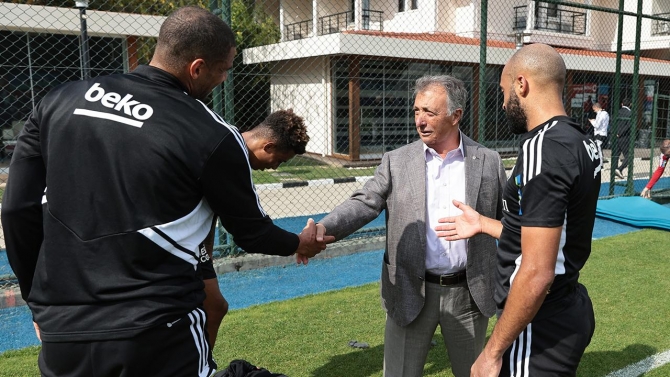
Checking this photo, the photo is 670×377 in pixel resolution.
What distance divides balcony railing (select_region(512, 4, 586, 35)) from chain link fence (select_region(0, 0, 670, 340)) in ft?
1.26

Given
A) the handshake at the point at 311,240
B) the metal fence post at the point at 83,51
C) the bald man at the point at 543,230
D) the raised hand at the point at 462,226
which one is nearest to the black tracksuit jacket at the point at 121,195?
the handshake at the point at 311,240

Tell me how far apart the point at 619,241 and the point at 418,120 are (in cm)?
601

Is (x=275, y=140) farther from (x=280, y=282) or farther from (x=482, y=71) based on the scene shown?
(x=482, y=71)

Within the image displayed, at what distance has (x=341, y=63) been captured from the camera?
1775 cm

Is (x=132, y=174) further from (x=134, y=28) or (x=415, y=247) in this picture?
(x=134, y=28)

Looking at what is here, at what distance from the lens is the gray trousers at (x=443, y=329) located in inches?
122

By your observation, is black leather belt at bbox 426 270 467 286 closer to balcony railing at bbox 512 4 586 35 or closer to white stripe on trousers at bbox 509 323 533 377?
white stripe on trousers at bbox 509 323 533 377

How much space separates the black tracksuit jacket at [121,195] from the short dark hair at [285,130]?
118 cm

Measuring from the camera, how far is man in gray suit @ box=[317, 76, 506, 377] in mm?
3096

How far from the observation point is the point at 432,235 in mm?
3133

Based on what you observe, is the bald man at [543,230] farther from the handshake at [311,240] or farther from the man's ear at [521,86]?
the handshake at [311,240]

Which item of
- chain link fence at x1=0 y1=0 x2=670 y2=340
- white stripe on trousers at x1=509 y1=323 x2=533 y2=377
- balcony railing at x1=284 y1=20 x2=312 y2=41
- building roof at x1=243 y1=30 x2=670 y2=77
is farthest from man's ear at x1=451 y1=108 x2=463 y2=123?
balcony railing at x1=284 y1=20 x2=312 y2=41

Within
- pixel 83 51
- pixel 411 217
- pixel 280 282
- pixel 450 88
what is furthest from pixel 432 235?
pixel 83 51

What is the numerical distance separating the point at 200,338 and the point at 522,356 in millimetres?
1237
